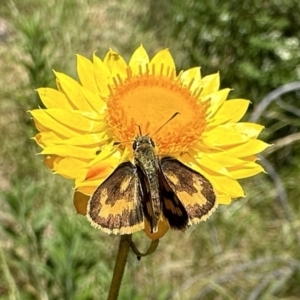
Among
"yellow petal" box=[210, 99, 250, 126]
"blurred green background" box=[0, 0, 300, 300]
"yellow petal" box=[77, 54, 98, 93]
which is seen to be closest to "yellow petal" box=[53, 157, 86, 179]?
"yellow petal" box=[77, 54, 98, 93]

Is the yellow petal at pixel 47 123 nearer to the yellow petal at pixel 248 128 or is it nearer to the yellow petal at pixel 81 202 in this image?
the yellow petal at pixel 81 202

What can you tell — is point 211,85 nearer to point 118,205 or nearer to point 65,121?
point 65,121

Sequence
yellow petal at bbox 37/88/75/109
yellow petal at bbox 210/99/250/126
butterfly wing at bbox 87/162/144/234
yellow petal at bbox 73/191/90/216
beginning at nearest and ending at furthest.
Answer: butterfly wing at bbox 87/162/144/234
yellow petal at bbox 73/191/90/216
yellow petal at bbox 37/88/75/109
yellow petal at bbox 210/99/250/126

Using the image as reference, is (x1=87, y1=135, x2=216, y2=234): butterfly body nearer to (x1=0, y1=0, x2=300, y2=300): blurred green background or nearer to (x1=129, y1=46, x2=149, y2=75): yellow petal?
(x1=129, y1=46, x2=149, y2=75): yellow petal

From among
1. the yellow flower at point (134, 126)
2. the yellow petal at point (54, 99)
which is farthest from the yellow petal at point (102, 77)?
the yellow petal at point (54, 99)

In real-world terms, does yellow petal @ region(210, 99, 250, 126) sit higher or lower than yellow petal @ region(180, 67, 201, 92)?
lower
